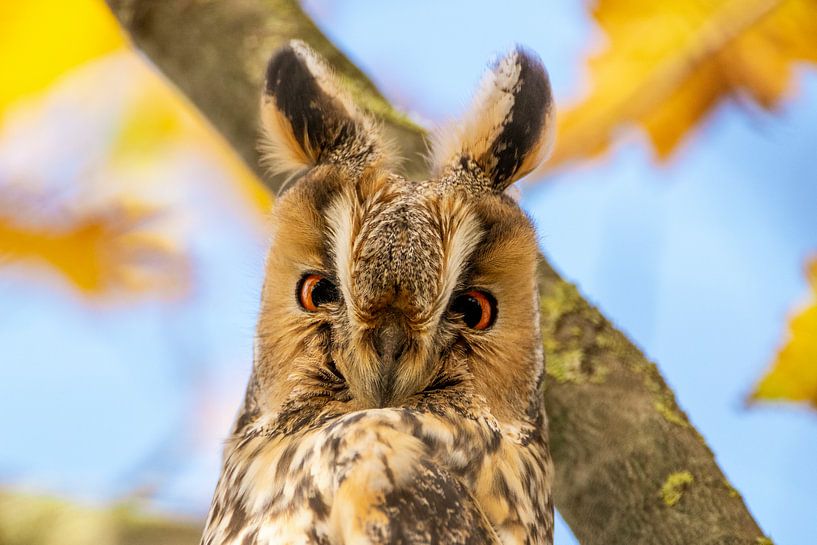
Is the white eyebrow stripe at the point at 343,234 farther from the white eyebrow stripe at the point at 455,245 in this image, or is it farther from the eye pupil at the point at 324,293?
the white eyebrow stripe at the point at 455,245

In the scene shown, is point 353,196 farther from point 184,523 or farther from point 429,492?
point 184,523

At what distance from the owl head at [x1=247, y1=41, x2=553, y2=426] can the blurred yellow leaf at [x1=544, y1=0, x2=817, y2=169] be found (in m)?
0.45

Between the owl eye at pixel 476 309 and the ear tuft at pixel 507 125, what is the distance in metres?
0.32

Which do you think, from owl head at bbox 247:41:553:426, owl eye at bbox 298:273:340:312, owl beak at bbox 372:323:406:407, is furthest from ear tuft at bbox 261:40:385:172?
owl beak at bbox 372:323:406:407

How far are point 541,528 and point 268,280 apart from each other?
0.87 meters

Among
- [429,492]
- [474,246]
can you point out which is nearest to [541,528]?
[429,492]

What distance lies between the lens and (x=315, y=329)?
91.3 inches

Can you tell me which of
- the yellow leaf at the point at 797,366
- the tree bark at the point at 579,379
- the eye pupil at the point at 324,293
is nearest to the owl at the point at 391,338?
the eye pupil at the point at 324,293

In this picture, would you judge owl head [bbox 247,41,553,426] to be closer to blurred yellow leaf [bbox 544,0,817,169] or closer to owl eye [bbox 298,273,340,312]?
owl eye [bbox 298,273,340,312]

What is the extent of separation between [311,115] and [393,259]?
2.03 feet

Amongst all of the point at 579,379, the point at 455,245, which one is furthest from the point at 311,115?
the point at 579,379

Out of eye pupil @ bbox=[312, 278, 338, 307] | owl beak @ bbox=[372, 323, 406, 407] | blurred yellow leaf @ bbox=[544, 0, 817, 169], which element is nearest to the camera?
owl beak @ bbox=[372, 323, 406, 407]

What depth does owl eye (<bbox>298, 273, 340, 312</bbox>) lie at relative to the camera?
2291 mm

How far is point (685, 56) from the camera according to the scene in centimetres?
306
